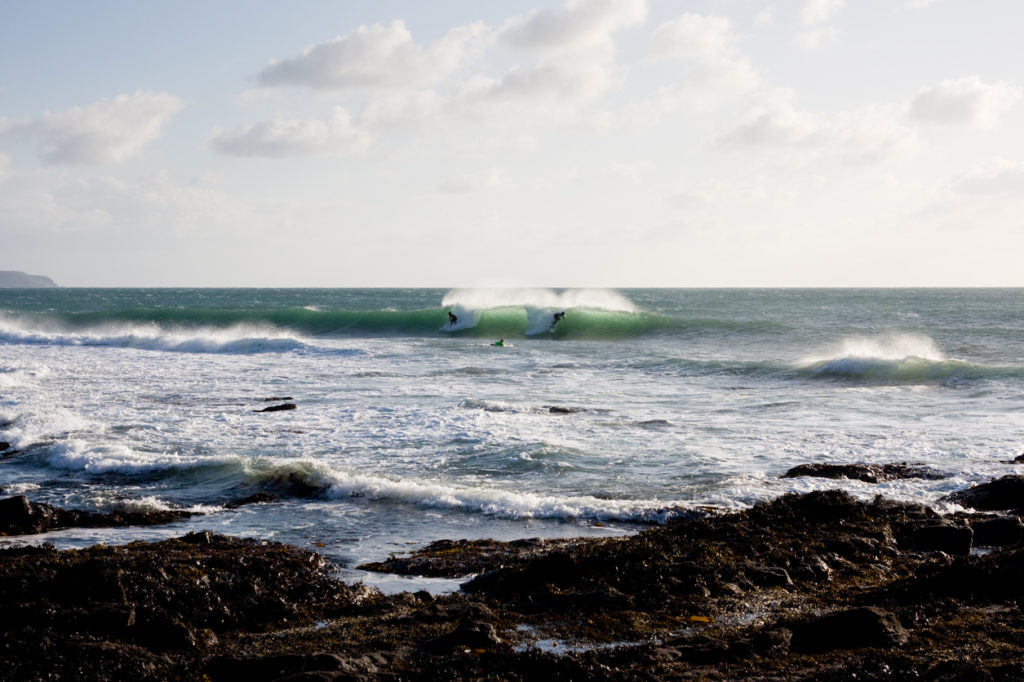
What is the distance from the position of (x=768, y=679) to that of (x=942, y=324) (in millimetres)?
52974

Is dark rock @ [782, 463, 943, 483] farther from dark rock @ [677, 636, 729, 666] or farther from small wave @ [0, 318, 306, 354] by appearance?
small wave @ [0, 318, 306, 354]

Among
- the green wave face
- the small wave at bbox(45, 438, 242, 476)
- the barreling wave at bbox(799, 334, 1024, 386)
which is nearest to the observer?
the small wave at bbox(45, 438, 242, 476)

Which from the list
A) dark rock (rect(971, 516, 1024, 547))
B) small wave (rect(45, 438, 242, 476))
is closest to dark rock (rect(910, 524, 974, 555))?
dark rock (rect(971, 516, 1024, 547))

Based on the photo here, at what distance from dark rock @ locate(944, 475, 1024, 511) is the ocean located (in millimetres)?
521

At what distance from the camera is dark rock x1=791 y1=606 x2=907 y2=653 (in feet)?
16.5

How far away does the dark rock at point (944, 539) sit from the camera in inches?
303

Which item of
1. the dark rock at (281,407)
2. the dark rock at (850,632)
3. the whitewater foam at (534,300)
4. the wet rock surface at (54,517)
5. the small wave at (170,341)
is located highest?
the whitewater foam at (534,300)

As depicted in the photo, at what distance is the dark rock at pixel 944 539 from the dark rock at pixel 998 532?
0.23 meters

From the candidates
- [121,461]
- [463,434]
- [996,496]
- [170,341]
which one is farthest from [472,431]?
[170,341]

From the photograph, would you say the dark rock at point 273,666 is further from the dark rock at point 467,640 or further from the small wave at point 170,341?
the small wave at point 170,341

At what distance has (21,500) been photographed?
866 cm

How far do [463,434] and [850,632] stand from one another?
31.3ft

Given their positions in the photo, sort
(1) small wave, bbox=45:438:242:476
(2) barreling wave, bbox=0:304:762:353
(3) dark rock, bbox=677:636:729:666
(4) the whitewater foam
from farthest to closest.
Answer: (4) the whitewater foam, (2) barreling wave, bbox=0:304:762:353, (1) small wave, bbox=45:438:242:476, (3) dark rock, bbox=677:636:729:666

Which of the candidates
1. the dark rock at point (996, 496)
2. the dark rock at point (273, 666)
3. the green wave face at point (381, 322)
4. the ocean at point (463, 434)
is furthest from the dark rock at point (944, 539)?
the green wave face at point (381, 322)
